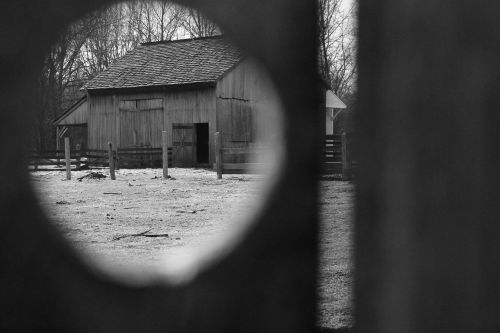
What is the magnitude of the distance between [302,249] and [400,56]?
377 mm

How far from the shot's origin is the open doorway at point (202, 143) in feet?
86.7

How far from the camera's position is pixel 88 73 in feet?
129

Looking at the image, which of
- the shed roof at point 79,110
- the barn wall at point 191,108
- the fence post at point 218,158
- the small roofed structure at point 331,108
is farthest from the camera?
the shed roof at point 79,110

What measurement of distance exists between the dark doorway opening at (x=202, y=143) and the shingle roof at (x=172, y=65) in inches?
102

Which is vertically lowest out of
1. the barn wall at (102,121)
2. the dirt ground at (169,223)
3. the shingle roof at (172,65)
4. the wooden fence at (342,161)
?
the dirt ground at (169,223)

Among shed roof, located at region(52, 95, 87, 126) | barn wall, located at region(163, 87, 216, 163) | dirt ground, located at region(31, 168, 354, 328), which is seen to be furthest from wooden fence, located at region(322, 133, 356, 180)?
shed roof, located at region(52, 95, 87, 126)

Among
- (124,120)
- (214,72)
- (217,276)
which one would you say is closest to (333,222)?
(217,276)

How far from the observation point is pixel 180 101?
2467 cm

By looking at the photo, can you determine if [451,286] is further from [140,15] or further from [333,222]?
[140,15]

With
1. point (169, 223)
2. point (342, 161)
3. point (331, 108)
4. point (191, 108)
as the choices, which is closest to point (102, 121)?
point (191, 108)

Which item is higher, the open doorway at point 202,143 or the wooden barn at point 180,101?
the wooden barn at point 180,101

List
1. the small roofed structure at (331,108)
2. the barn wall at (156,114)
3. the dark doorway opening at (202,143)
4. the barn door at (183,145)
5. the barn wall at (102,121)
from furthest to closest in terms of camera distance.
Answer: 1. the dark doorway opening at (202,143)
2. the barn wall at (102,121)
3. the barn door at (183,145)
4. the barn wall at (156,114)
5. the small roofed structure at (331,108)

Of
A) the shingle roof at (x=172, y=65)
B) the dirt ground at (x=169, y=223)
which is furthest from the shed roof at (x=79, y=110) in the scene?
the dirt ground at (x=169, y=223)

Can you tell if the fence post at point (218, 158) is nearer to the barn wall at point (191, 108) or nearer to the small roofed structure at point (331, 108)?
the small roofed structure at point (331, 108)
